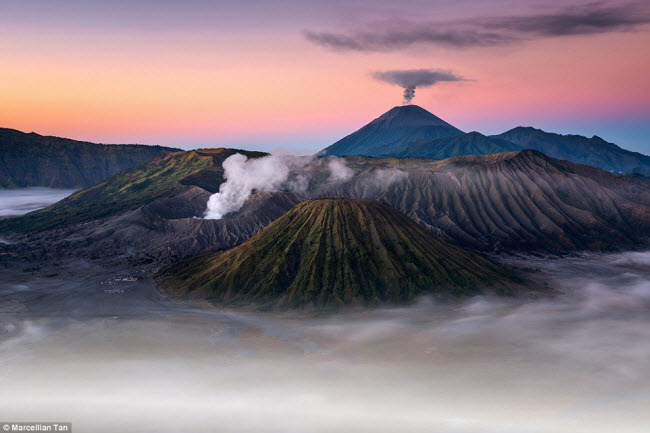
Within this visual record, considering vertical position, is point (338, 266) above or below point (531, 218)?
below

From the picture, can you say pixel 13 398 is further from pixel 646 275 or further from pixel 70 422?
pixel 646 275

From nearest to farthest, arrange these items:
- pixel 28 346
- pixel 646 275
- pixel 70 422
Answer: pixel 70 422 → pixel 28 346 → pixel 646 275

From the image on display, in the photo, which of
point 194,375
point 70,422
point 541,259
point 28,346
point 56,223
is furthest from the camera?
point 56,223

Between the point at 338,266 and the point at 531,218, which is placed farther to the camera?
the point at 531,218

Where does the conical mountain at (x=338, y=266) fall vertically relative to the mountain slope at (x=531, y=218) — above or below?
below

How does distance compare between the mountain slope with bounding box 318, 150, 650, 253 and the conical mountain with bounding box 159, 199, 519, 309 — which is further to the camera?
the mountain slope with bounding box 318, 150, 650, 253

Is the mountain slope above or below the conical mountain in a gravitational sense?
above

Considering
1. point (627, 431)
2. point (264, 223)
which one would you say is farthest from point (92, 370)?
point (264, 223)

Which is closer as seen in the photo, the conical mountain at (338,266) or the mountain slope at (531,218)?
the conical mountain at (338,266)
